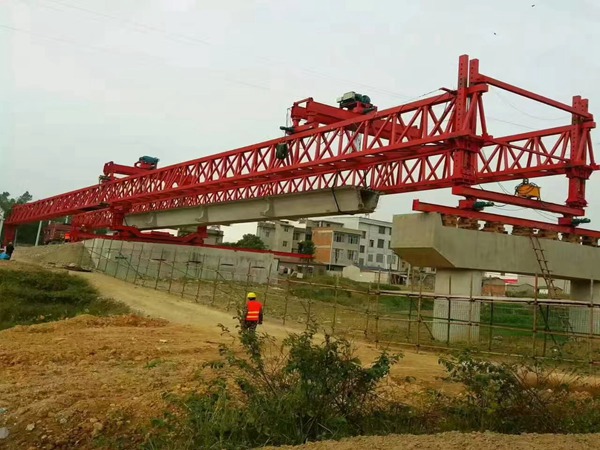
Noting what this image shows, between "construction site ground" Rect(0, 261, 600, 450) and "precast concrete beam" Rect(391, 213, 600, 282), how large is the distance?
272 cm

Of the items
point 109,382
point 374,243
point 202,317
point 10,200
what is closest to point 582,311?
point 202,317

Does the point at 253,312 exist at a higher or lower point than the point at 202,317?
higher

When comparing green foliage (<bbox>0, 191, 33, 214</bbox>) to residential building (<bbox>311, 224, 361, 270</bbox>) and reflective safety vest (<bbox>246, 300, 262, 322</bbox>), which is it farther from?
reflective safety vest (<bbox>246, 300, 262, 322</bbox>)

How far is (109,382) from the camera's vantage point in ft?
A: 28.2

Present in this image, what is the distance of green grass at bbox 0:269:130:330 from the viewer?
19844 millimetres

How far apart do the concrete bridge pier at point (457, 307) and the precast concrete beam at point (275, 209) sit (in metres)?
4.11

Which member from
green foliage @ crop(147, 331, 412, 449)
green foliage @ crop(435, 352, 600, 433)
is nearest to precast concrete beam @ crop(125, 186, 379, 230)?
green foliage @ crop(435, 352, 600, 433)

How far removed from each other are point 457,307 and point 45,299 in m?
16.5

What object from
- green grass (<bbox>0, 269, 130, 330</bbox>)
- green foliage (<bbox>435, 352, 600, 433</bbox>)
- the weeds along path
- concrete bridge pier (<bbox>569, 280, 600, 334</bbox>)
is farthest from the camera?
green grass (<bbox>0, 269, 130, 330</bbox>)

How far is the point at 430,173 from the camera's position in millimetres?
16984

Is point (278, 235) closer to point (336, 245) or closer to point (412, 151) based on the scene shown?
point (336, 245)

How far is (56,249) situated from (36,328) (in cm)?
2322

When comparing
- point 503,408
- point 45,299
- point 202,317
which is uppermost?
point 503,408

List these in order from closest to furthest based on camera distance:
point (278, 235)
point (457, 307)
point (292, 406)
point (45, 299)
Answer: point (292, 406) < point (457, 307) < point (45, 299) < point (278, 235)
